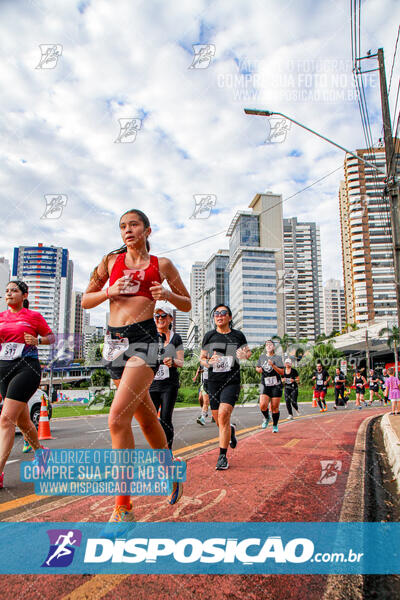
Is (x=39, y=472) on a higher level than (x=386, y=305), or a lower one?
lower

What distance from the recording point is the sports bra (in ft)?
8.69

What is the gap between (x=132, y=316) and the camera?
8.74 ft

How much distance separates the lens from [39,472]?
4137 mm

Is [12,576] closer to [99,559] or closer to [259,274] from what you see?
[99,559]

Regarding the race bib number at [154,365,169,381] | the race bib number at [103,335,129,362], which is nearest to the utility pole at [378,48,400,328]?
the race bib number at [154,365,169,381]

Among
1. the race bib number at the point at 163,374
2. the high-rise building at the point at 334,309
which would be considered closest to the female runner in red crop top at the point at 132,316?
the race bib number at the point at 163,374

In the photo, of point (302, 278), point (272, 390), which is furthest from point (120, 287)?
point (302, 278)

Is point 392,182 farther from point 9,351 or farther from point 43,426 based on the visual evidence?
point 43,426

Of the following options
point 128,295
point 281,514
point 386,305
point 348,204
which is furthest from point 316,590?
point 348,204

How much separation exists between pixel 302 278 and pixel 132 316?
18689 cm

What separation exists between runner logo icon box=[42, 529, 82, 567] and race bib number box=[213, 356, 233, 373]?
2720mm

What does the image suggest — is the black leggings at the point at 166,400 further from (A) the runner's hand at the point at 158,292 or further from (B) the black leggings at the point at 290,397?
(B) the black leggings at the point at 290,397

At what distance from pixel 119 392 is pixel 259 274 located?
15082cm

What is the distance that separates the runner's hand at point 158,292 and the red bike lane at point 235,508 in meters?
1.48
